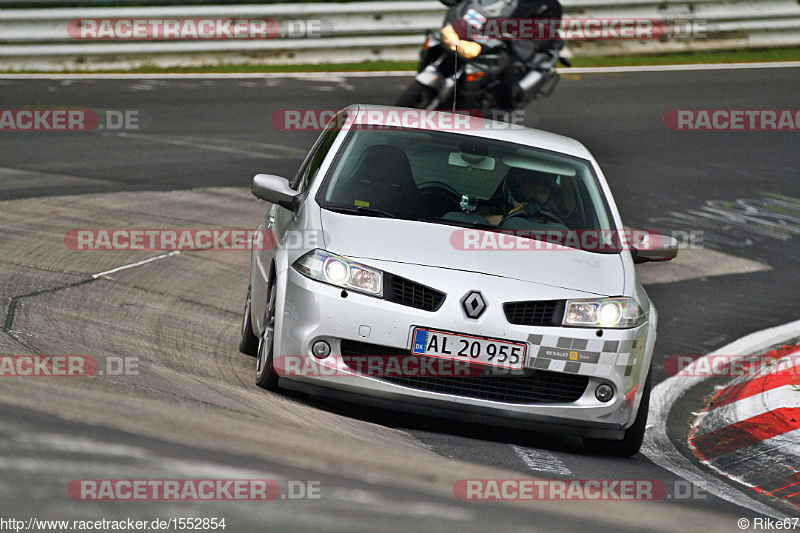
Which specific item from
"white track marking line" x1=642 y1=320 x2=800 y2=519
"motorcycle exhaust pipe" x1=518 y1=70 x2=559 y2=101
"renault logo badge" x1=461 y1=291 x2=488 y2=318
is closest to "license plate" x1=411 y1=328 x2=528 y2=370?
"renault logo badge" x1=461 y1=291 x2=488 y2=318

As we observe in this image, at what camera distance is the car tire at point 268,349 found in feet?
17.9

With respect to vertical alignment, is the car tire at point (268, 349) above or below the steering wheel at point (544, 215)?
below

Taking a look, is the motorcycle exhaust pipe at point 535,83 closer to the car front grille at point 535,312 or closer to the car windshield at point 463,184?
the car windshield at point 463,184

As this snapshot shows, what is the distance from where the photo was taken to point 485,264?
540 centimetres

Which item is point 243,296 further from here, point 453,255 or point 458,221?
point 453,255

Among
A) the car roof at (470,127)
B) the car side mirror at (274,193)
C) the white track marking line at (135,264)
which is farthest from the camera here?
the white track marking line at (135,264)

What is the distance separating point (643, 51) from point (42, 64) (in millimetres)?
10732

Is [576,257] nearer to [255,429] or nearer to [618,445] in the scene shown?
[618,445]

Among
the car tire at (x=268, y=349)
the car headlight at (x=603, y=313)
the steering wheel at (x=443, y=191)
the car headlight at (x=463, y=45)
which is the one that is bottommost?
the car tire at (x=268, y=349)

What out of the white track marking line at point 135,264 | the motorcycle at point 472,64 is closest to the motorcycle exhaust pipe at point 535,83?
the motorcycle at point 472,64

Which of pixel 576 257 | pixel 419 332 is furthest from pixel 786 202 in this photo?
pixel 419 332

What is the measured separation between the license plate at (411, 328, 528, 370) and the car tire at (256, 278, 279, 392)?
0.78m

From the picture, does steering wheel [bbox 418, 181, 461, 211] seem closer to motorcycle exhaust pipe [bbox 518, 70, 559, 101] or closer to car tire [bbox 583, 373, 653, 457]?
car tire [bbox 583, 373, 653, 457]

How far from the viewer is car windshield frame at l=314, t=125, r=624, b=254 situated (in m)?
5.88
